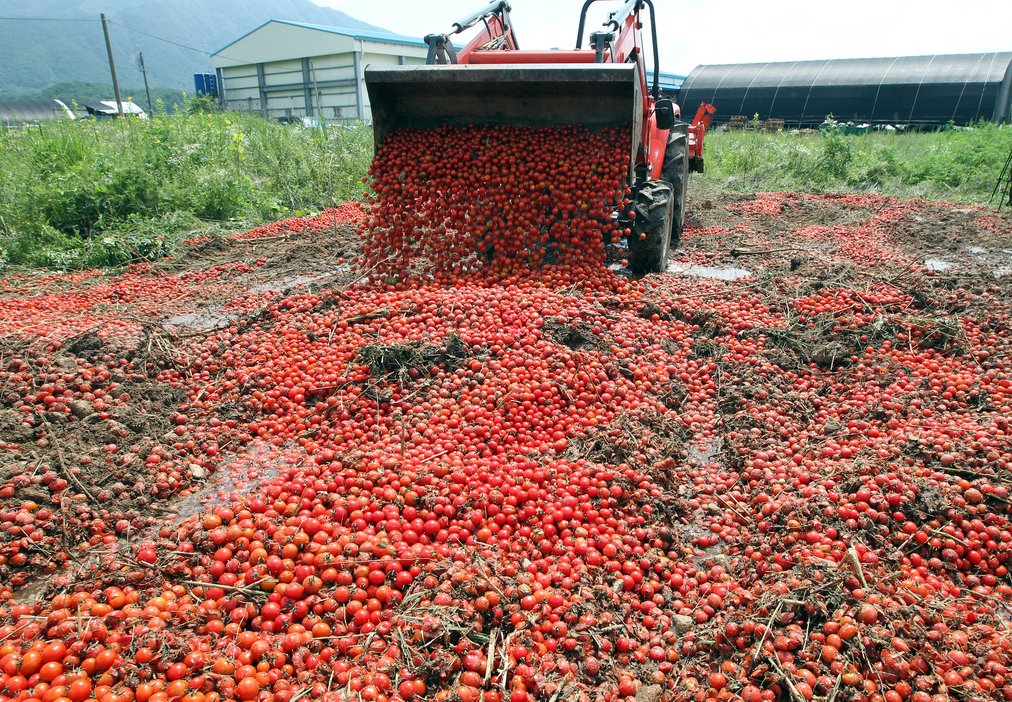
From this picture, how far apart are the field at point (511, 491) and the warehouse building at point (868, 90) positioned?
24.2 m

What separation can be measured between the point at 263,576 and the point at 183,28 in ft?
620

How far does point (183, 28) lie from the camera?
15362cm

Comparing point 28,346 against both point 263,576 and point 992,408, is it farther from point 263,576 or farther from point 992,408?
point 992,408

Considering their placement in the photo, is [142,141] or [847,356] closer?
[847,356]

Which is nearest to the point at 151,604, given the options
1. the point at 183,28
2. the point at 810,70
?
the point at 810,70

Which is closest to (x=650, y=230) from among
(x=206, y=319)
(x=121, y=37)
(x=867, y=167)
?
(x=206, y=319)

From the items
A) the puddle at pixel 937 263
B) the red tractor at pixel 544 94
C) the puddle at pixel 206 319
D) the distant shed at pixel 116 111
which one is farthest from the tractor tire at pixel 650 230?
the distant shed at pixel 116 111

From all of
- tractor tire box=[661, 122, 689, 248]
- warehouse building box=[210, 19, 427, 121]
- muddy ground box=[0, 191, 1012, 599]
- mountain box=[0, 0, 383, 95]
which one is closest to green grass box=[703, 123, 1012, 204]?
muddy ground box=[0, 191, 1012, 599]

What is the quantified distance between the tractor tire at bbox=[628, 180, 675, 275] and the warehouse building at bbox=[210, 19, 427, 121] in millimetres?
26583

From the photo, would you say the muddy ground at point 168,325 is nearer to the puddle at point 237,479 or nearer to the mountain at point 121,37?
the puddle at point 237,479

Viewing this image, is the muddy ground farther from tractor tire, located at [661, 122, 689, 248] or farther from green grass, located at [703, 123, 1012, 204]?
green grass, located at [703, 123, 1012, 204]

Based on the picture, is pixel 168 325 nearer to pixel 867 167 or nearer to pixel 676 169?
pixel 676 169

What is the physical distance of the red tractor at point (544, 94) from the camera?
5.56m

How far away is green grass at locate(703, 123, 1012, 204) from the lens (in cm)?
1344
